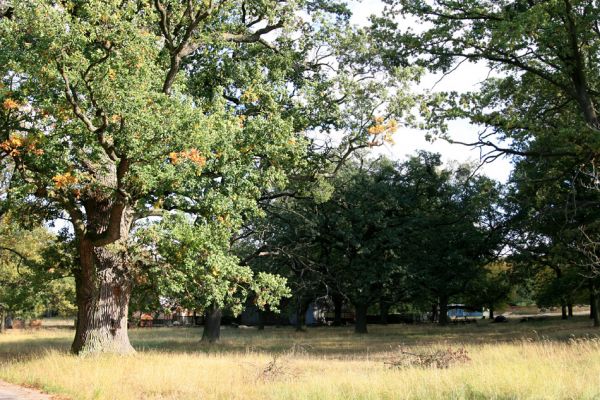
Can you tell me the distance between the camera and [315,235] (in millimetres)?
34562

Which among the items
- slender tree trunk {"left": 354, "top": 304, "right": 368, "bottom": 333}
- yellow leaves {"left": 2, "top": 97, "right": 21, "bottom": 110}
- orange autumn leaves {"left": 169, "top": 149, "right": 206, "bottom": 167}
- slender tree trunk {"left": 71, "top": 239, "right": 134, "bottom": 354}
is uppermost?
yellow leaves {"left": 2, "top": 97, "right": 21, "bottom": 110}

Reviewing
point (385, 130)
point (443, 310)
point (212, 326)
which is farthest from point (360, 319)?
point (385, 130)

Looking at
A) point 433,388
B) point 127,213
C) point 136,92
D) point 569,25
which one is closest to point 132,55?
point 136,92

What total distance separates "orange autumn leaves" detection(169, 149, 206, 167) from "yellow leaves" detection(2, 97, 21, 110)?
380cm

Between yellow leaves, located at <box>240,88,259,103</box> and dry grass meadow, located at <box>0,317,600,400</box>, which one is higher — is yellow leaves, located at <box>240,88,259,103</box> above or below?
above

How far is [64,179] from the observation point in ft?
43.6

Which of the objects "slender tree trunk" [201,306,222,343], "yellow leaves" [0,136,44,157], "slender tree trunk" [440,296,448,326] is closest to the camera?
"yellow leaves" [0,136,44,157]

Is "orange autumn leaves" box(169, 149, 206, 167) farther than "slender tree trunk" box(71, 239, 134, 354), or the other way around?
"slender tree trunk" box(71, 239, 134, 354)

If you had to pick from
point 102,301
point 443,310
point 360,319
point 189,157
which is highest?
point 189,157

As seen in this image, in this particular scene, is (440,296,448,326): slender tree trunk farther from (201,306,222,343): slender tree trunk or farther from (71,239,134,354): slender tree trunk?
(71,239,134,354): slender tree trunk

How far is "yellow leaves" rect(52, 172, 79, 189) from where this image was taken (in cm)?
1317

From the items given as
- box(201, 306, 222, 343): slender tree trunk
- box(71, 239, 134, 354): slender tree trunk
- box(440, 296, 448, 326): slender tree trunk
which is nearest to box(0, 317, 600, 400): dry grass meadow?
box(71, 239, 134, 354): slender tree trunk

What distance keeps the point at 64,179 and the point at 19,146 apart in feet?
6.44

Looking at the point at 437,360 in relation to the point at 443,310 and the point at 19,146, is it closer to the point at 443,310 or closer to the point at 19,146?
the point at 19,146
